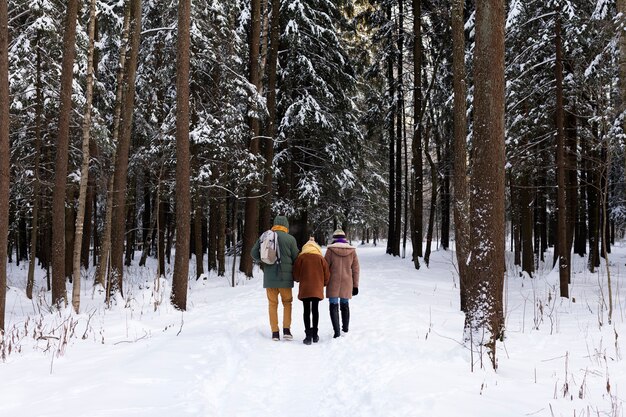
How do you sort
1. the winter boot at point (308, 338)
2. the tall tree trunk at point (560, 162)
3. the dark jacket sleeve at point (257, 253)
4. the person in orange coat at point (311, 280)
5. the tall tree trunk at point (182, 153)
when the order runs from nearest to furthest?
the winter boot at point (308, 338)
the person in orange coat at point (311, 280)
the dark jacket sleeve at point (257, 253)
the tall tree trunk at point (182, 153)
the tall tree trunk at point (560, 162)

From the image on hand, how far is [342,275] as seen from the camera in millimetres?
7812

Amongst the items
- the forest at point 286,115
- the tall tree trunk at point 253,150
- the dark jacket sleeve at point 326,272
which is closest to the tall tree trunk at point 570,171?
the forest at point 286,115

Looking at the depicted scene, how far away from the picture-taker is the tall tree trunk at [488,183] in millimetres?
5949

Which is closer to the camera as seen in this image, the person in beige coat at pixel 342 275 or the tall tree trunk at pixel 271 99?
the person in beige coat at pixel 342 275

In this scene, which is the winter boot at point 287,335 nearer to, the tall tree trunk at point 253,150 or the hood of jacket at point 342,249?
the hood of jacket at point 342,249

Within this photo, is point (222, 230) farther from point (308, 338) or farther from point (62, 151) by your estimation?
point (308, 338)

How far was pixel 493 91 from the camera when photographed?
6.00 metres

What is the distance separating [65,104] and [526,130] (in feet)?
46.3

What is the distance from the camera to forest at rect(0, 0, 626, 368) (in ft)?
26.7

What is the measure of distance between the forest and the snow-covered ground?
916 mm

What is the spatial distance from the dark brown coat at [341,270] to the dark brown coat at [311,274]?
19cm

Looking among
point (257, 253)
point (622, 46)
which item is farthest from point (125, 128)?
point (622, 46)

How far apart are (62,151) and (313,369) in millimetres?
9332

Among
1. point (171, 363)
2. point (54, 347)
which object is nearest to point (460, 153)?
point (171, 363)
